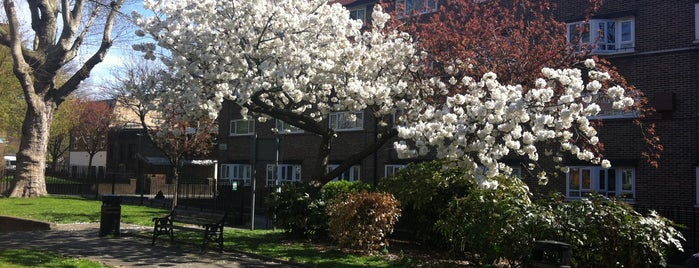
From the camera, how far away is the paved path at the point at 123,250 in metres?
11.0

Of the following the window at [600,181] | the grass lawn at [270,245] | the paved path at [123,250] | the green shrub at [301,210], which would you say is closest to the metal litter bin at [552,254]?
the grass lawn at [270,245]

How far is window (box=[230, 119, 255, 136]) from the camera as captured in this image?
31.3 m

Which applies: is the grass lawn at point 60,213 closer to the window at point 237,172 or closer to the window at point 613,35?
the window at point 237,172

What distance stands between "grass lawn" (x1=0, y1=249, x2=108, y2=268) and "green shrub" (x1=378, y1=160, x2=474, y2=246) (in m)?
6.26

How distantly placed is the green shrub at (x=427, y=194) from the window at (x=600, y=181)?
304 inches

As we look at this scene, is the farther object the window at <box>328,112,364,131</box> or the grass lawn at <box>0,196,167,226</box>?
the window at <box>328,112,364,131</box>

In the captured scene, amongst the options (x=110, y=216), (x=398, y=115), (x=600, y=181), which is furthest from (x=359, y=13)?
(x=110, y=216)

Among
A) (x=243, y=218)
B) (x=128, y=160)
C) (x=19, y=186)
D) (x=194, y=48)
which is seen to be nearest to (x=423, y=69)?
(x=194, y=48)

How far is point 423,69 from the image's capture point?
48.8ft

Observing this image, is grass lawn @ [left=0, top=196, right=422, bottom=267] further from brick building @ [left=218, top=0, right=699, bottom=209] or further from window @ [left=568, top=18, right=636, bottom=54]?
window @ [left=568, top=18, right=636, bottom=54]

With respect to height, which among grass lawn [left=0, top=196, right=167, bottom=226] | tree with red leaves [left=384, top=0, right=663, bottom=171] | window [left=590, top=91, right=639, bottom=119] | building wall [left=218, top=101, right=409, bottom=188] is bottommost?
grass lawn [left=0, top=196, right=167, bottom=226]

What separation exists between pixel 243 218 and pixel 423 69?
25.9 ft

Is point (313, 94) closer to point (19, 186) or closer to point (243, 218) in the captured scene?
point (243, 218)

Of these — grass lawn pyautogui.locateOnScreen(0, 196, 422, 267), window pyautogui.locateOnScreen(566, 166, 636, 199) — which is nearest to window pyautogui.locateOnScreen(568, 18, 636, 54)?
window pyautogui.locateOnScreen(566, 166, 636, 199)
